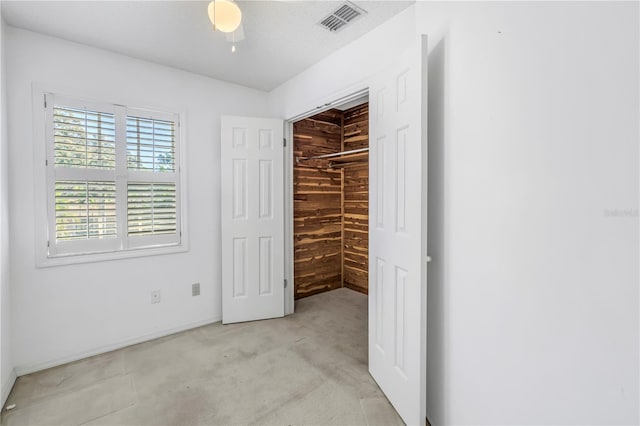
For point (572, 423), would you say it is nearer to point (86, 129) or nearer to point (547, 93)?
point (547, 93)

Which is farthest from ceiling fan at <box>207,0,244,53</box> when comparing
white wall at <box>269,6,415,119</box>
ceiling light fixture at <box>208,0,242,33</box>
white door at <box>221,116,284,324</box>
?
white door at <box>221,116,284,324</box>

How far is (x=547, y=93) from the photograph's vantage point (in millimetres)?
919

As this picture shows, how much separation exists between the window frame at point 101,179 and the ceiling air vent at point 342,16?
1.66 m

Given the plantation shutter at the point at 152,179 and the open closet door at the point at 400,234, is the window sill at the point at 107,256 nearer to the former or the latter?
the plantation shutter at the point at 152,179

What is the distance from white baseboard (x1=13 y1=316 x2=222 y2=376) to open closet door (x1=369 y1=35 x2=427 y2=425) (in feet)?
6.15

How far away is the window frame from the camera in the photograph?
2.22 m

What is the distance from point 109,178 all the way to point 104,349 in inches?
57.7

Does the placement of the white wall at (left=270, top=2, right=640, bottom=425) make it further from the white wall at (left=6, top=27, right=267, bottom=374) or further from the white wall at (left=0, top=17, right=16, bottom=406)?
the white wall at (left=0, top=17, right=16, bottom=406)

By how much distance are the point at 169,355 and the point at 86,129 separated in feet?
6.57

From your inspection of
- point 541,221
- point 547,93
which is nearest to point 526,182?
point 541,221

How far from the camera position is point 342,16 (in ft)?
6.52

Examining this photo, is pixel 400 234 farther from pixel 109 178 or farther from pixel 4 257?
pixel 4 257

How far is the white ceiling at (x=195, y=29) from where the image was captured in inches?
74.2

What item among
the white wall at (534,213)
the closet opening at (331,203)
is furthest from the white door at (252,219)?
the white wall at (534,213)
